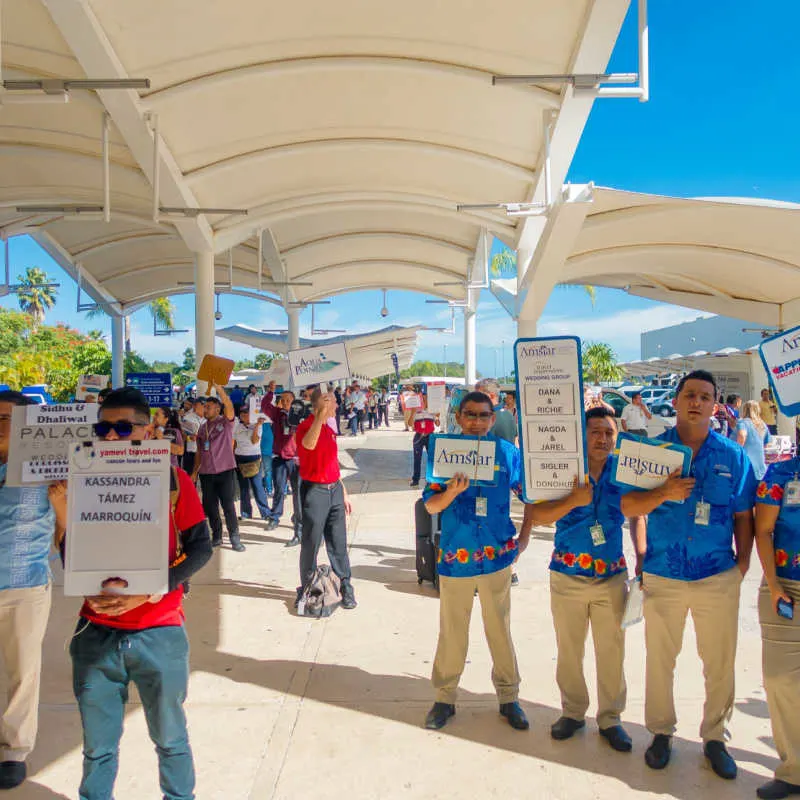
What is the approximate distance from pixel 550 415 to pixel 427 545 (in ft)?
10.8

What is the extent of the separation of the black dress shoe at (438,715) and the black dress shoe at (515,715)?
0.97 ft

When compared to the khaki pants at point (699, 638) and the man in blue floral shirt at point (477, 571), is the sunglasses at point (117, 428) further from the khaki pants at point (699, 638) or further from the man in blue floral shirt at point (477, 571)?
the khaki pants at point (699, 638)

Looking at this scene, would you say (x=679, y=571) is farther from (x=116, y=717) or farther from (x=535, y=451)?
(x=116, y=717)

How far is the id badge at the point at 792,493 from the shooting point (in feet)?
10.5

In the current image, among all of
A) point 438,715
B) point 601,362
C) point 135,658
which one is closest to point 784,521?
point 438,715

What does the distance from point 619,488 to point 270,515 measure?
6947 millimetres

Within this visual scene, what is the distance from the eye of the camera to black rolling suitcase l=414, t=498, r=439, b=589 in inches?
261

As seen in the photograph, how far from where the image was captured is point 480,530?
392 cm

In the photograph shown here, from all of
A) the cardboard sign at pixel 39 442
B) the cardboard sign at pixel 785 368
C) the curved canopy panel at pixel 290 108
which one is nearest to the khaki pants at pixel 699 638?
the cardboard sign at pixel 785 368

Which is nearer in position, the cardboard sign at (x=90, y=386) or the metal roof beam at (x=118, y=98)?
the metal roof beam at (x=118, y=98)

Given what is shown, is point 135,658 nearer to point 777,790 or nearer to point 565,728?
point 565,728

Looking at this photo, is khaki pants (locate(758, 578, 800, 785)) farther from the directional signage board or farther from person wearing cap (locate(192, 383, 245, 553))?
person wearing cap (locate(192, 383, 245, 553))

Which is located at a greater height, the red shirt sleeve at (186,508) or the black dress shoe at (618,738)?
the red shirt sleeve at (186,508)

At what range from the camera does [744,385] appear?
98.5ft
